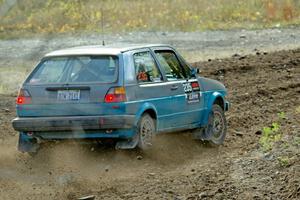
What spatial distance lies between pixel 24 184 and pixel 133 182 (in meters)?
1.23

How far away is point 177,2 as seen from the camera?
119ft

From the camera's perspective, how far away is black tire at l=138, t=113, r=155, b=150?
11984 millimetres

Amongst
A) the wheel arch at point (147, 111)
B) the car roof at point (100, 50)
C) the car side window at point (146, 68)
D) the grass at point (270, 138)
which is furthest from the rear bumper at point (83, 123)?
the grass at point (270, 138)

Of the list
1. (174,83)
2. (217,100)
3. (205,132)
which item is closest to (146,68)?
(174,83)

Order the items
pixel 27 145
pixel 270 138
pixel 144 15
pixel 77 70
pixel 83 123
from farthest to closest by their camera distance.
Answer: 1. pixel 144 15
2. pixel 270 138
3. pixel 27 145
4. pixel 77 70
5. pixel 83 123

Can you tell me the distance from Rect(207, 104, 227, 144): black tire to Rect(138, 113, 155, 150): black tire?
166 centimetres

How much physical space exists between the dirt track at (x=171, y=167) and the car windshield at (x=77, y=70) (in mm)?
858

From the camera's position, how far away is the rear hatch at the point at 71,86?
1173 centimetres

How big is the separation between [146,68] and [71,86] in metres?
1.17

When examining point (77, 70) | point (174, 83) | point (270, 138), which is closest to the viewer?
point (77, 70)

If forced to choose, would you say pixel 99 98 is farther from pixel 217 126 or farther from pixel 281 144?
pixel 217 126

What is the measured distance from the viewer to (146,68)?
12.5 meters

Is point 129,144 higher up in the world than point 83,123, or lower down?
lower down

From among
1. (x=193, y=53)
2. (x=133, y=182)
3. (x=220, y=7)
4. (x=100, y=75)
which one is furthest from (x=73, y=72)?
(x=220, y=7)
